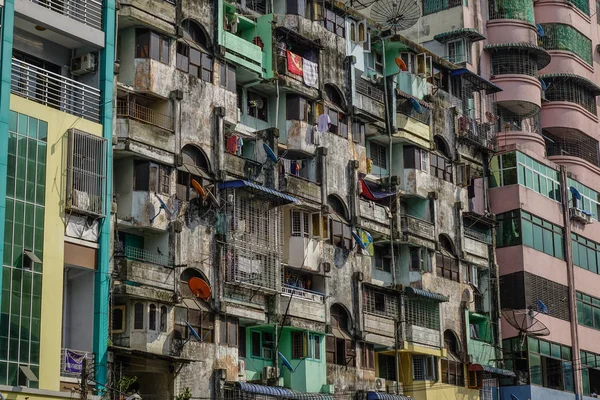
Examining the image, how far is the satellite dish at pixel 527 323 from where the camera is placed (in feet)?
175

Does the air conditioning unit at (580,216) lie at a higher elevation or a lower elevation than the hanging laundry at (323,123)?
lower

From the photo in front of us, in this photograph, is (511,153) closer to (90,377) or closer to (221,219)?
(221,219)

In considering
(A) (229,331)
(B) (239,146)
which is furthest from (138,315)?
(B) (239,146)

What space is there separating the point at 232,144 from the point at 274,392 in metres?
8.21

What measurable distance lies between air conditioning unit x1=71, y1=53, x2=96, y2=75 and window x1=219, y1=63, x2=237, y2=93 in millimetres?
6157

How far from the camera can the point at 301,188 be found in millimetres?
44594

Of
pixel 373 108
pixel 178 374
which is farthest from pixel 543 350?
pixel 178 374

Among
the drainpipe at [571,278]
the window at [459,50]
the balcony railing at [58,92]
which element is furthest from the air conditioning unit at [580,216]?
the balcony railing at [58,92]

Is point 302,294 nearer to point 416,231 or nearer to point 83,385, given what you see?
point 416,231

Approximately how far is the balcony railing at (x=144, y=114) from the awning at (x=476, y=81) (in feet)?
59.7

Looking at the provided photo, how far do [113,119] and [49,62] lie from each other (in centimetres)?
240

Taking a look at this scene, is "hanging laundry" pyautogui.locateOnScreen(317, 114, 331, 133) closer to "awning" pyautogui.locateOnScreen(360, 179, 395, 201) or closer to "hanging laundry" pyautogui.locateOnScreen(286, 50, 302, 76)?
"hanging laundry" pyautogui.locateOnScreen(286, 50, 302, 76)

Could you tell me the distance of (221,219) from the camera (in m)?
41.3

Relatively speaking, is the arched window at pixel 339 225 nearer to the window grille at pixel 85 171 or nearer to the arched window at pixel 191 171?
the arched window at pixel 191 171
